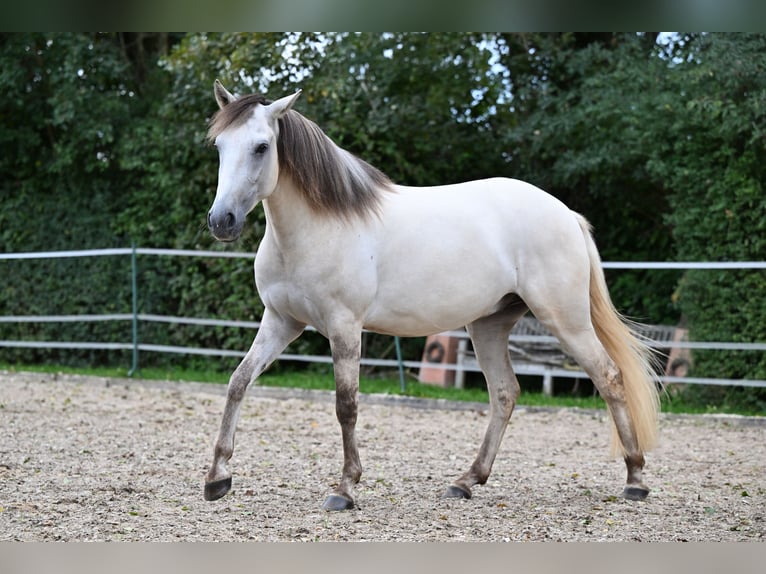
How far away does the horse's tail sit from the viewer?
4.49 metres

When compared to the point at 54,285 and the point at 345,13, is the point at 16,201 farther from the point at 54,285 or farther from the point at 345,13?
the point at 345,13

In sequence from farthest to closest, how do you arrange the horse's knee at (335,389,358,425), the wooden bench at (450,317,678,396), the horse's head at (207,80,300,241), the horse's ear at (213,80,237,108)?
the wooden bench at (450,317,678,396) < the horse's knee at (335,389,358,425) < the horse's ear at (213,80,237,108) < the horse's head at (207,80,300,241)

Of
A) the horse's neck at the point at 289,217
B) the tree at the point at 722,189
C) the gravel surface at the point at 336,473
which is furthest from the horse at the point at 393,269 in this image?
the tree at the point at 722,189

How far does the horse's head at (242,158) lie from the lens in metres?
3.54

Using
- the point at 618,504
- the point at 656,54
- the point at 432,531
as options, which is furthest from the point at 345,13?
the point at 656,54

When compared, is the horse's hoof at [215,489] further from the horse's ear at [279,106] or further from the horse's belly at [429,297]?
the horse's ear at [279,106]

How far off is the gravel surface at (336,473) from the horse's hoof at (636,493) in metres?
0.06

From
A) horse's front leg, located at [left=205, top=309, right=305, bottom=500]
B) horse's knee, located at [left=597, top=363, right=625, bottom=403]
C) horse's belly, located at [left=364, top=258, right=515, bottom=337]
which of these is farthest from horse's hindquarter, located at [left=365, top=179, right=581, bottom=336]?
horse's knee, located at [left=597, top=363, right=625, bottom=403]

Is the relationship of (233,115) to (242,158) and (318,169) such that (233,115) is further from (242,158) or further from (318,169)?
(318,169)

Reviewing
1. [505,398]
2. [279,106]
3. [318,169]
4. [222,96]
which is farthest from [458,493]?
[222,96]

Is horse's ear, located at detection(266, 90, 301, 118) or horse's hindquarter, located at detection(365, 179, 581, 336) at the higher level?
horse's ear, located at detection(266, 90, 301, 118)

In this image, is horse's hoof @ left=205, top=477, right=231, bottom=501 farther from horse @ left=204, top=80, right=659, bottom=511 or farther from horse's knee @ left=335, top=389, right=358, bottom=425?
horse's knee @ left=335, top=389, right=358, bottom=425

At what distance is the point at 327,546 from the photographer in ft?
5.02

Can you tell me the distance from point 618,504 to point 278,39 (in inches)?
260
